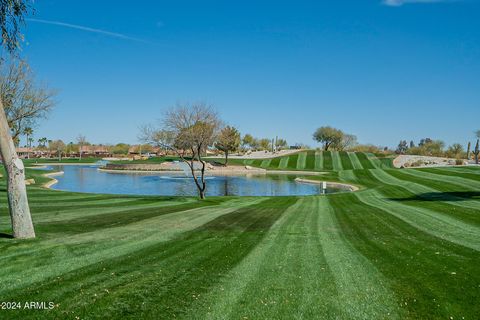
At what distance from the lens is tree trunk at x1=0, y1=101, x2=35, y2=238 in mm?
10430

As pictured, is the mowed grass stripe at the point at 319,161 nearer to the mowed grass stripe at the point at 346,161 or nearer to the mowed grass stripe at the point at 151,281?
the mowed grass stripe at the point at 346,161

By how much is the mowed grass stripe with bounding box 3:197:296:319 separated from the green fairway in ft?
0.08

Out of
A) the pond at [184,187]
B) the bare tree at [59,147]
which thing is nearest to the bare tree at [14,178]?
the pond at [184,187]

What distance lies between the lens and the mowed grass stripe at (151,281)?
608 centimetres

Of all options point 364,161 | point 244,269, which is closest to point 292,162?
point 364,161

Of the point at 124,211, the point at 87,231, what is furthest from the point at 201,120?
the point at 87,231

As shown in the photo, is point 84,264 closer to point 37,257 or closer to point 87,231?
point 37,257

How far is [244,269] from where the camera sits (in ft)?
27.5

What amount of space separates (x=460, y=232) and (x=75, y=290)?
12.1 m

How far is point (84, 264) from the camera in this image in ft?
27.5

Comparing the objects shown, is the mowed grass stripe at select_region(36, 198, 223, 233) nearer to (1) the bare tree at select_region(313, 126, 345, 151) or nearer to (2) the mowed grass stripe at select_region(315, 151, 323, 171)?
(2) the mowed grass stripe at select_region(315, 151, 323, 171)

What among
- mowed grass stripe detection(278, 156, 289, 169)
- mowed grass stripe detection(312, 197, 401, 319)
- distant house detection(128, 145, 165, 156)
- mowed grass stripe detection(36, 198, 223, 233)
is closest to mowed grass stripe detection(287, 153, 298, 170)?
mowed grass stripe detection(278, 156, 289, 169)

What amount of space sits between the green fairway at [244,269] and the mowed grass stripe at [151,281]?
0.08ft

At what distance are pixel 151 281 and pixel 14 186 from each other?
586 centimetres
